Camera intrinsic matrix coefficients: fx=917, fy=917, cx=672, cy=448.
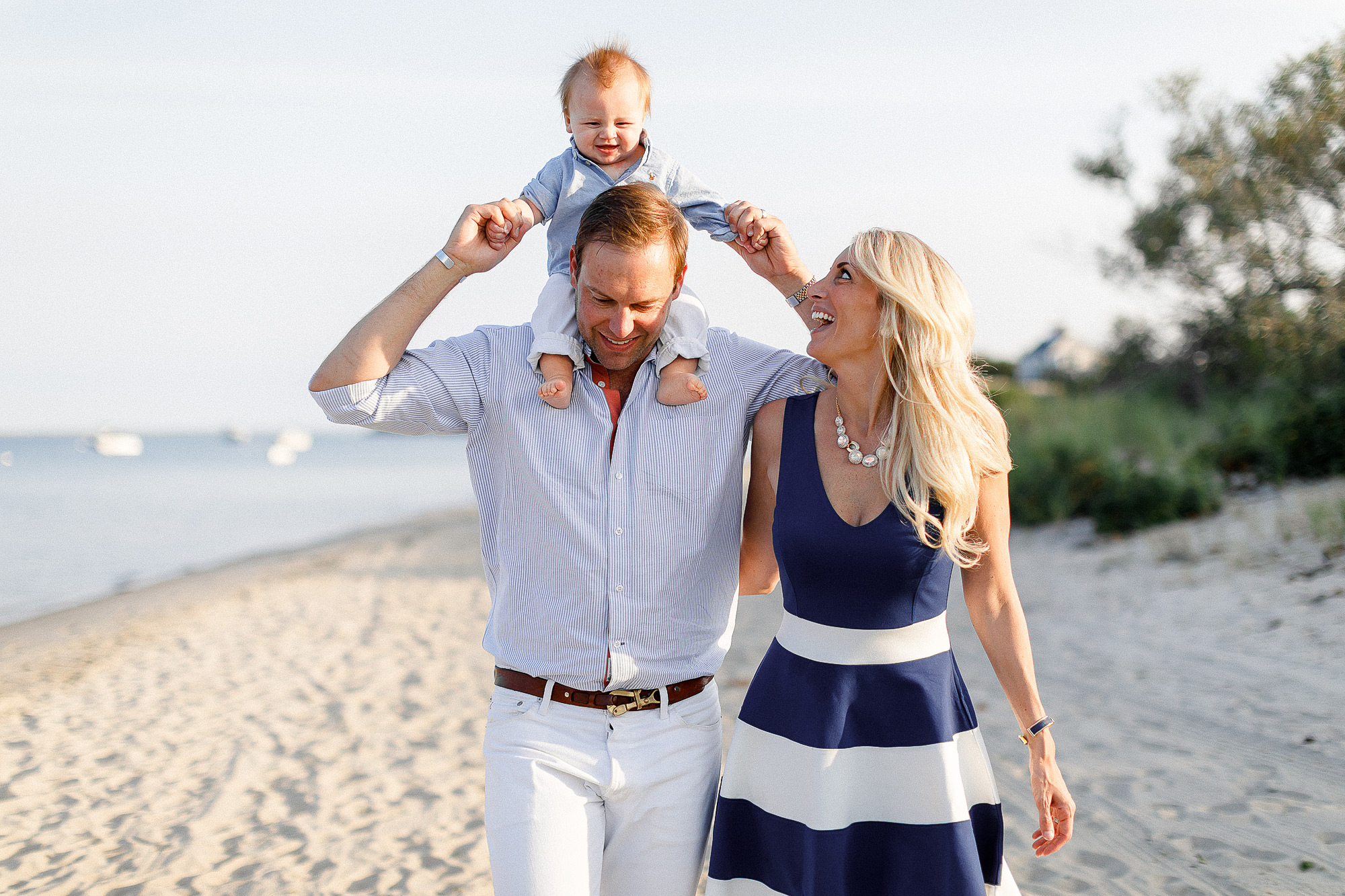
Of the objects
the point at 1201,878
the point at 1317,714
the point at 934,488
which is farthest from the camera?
the point at 1317,714

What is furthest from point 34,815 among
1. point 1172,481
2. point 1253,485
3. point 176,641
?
point 1253,485

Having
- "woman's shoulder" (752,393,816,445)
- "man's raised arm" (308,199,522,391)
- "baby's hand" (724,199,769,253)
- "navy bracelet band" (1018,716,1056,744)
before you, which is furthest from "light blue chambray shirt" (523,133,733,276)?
"navy bracelet band" (1018,716,1056,744)

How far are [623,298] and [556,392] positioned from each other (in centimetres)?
31

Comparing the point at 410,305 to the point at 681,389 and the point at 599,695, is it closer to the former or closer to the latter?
the point at 681,389

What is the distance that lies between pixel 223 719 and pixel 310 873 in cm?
338

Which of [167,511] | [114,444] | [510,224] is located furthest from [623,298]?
[114,444]

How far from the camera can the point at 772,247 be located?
2824 millimetres

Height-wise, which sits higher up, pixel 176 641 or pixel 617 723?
pixel 617 723

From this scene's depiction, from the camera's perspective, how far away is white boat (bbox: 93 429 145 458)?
72750mm

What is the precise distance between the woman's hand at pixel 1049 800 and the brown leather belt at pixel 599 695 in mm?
923

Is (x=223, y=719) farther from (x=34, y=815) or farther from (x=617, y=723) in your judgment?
(x=617, y=723)

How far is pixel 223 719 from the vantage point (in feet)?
25.7

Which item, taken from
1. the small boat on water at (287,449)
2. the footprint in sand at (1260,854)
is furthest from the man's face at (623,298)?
the small boat on water at (287,449)

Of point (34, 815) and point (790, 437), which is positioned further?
point (34, 815)
